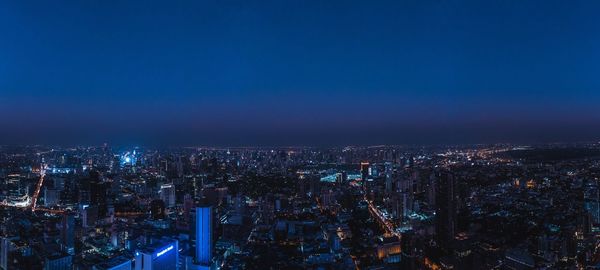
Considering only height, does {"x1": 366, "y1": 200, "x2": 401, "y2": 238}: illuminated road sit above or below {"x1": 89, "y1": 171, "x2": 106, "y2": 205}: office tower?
below

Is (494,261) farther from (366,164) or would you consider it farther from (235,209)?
(366,164)

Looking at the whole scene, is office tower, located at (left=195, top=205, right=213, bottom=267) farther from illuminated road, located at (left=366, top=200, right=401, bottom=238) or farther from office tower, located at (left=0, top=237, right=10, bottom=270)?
illuminated road, located at (left=366, top=200, right=401, bottom=238)

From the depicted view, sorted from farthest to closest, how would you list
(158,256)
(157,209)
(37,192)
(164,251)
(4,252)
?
(37,192), (157,209), (4,252), (164,251), (158,256)

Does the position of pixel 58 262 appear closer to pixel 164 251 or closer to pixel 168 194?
pixel 164 251

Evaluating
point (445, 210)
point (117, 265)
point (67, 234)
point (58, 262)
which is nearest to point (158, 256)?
point (117, 265)

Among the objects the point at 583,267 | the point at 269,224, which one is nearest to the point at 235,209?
the point at 269,224

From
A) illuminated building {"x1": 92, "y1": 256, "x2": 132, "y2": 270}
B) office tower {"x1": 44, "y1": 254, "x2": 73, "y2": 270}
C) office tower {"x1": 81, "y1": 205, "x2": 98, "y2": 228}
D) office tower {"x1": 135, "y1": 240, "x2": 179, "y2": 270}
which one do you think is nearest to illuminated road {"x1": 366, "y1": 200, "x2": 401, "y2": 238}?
office tower {"x1": 135, "y1": 240, "x2": 179, "y2": 270}

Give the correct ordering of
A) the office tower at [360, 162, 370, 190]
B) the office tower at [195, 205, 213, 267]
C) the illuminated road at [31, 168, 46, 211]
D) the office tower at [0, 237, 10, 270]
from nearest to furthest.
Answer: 1. the office tower at [195, 205, 213, 267]
2. the office tower at [0, 237, 10, 270]
3. the illuminated road at [31, 168, 46, 211]
4. the office tower at [360, 162, 370, 190]

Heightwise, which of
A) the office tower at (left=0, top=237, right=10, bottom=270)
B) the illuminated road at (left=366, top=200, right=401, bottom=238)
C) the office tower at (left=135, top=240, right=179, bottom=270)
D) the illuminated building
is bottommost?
the illuminated road at (left=366, top=200, right=401, bottom=238)
